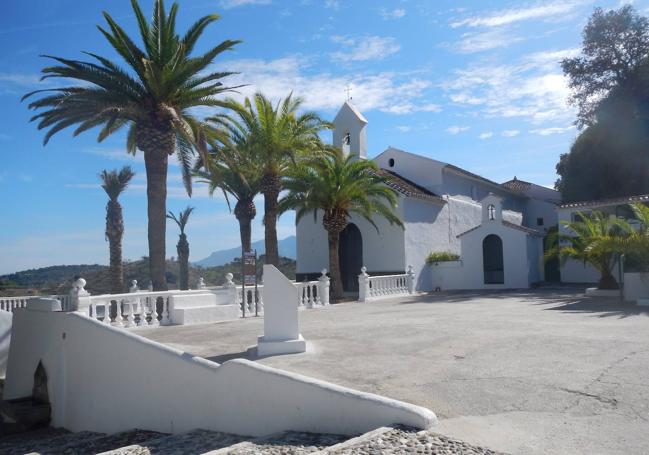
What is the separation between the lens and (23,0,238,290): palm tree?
16.0 metres

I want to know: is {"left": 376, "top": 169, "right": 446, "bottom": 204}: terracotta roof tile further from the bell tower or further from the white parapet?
the white parapet

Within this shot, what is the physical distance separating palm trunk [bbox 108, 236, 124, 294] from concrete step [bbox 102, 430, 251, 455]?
22.0 m

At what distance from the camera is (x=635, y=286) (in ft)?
55.5

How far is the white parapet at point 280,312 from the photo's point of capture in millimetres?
9164

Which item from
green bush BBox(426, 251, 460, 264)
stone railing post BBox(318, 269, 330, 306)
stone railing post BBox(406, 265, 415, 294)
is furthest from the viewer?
green bush BBox(426, 251, 460, 264)

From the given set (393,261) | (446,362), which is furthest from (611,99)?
(446,362)

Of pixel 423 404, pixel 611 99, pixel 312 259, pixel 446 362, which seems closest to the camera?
pixel 423 404

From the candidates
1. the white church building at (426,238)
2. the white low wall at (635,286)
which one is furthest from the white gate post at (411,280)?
the white low wall at (635,286)

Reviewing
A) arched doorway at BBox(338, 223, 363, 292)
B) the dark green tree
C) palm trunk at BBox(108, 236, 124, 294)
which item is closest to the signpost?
arched doorway at BBox(338, 223, 363, 292)

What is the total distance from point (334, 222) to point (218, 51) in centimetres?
934

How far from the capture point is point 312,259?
29.1 m

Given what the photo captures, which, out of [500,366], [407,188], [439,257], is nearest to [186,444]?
[500,366]

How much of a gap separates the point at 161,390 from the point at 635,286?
1519cm

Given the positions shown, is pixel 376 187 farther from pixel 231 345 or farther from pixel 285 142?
pixel 231 345
